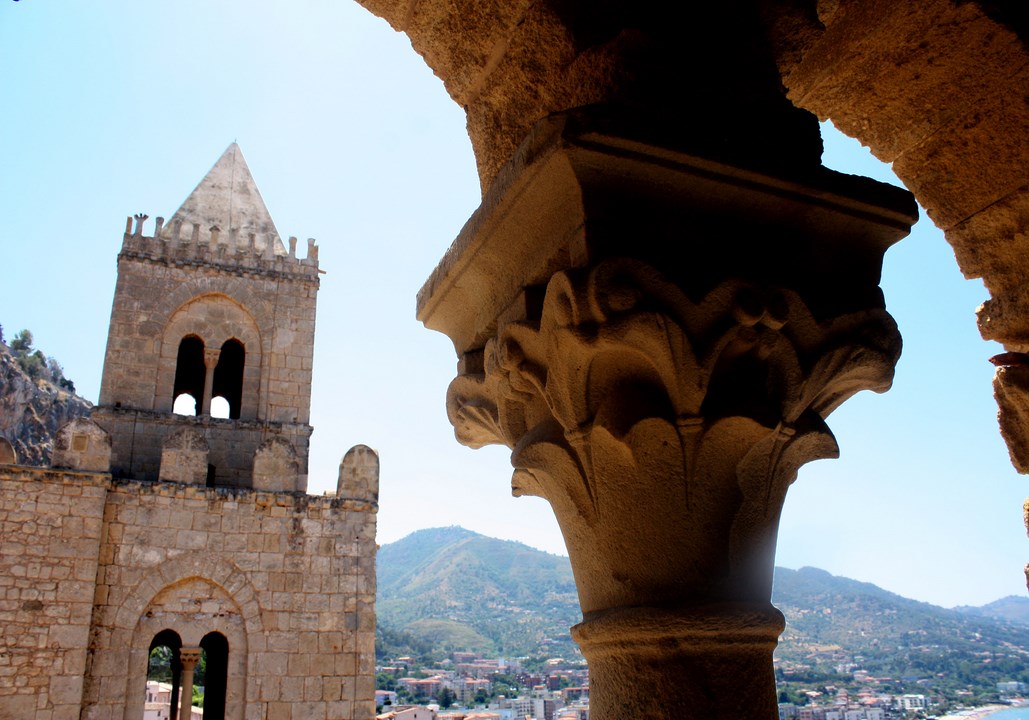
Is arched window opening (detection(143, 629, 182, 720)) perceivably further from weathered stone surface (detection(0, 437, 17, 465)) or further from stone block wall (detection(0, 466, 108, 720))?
weathered stone surface (detection(0, 437, 17, 465))

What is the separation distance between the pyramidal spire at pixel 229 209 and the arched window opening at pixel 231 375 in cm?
172

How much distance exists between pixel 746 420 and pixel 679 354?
0.17 metres

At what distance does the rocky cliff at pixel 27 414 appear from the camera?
26.1 m

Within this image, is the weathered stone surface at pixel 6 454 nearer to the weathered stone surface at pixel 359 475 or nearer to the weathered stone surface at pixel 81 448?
the weathered stone surface at pixel 81 448

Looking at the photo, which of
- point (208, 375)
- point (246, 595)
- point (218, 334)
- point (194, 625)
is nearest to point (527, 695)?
point (208, 375)

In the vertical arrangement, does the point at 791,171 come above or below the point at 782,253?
above

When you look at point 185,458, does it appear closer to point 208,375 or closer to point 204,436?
point 204,436

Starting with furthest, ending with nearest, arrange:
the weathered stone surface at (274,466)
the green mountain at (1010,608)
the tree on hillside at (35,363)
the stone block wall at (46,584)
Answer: the green mountain at (1010,608)
the tree on hillside at (35,363)
the weathered stone surface at (274,466)
the stone block wall at (46,584)

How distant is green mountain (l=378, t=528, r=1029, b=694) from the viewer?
22.5 m

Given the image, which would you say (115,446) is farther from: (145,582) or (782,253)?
(782,253)

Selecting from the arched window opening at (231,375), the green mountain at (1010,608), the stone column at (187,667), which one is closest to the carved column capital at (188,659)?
the stone column at (187,667)

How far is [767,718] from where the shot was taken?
A: 144 centimetres

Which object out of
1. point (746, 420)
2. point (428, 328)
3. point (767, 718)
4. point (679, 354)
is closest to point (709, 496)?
point (746, 420)

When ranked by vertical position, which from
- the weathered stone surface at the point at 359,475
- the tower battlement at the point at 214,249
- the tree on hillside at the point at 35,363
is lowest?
the weathered stone surface at the point at 359,475
